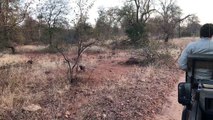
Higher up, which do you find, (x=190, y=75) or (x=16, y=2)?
(x=16, y=2)

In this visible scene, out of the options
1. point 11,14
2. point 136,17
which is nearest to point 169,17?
point 136,17

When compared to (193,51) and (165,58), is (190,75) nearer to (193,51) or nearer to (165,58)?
(193,51)

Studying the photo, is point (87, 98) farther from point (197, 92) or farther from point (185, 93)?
point (197, 92)

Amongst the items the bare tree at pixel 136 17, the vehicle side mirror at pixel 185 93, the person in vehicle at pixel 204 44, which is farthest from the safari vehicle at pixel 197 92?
the bare tree at pixel 136 17

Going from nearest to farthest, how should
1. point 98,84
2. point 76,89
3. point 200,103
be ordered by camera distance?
point 200,103 < point 76,89 < point 98,84

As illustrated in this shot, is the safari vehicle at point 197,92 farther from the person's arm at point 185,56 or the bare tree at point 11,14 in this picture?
the bare tree at point 11,14

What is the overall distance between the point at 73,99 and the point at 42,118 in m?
1.94

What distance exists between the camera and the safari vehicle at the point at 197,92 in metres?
5.14

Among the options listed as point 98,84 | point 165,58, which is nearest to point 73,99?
point 98,84

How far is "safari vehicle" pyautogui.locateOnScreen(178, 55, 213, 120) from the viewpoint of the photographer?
5.14 meters

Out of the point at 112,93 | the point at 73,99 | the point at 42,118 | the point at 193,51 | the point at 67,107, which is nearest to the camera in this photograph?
the point at 193,51

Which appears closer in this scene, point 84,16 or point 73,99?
point 73,99

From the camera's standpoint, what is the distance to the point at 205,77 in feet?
19.6

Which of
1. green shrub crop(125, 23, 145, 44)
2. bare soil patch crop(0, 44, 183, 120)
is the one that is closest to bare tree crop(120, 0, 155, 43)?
green shrub crop(125, 23, 145, 44)
